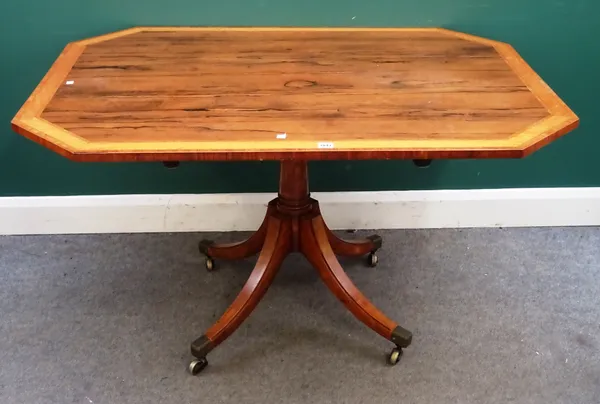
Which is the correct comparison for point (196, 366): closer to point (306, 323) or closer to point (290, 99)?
point (306, 323)

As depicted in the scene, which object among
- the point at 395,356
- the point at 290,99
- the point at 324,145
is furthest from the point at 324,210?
the point at 324,145

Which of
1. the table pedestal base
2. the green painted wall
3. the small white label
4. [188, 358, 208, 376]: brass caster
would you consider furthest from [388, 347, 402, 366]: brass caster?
the small white label

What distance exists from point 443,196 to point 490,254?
0.21 m

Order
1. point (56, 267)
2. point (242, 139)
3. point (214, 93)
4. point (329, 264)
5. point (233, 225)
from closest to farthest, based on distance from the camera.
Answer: point (242, 139)
point (214, 93)
point (329, 264)
point (56, 267)
point (233, 225)

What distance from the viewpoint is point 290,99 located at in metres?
1.17

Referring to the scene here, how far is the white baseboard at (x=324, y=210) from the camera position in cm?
182

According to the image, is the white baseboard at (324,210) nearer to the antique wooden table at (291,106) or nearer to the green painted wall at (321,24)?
the green painted wall at (321,24)

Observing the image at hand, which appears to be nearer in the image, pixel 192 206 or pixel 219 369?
pixel 219 369

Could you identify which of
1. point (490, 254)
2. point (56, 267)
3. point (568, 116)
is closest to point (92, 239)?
point (56, 267)

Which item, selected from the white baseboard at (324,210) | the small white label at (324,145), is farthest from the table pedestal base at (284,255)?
the small white label at (324,145)

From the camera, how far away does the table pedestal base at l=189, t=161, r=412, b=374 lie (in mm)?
1457

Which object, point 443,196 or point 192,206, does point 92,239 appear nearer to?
point 192,206

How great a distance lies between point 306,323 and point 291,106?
648 millimetres

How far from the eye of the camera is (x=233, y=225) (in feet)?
6.18
